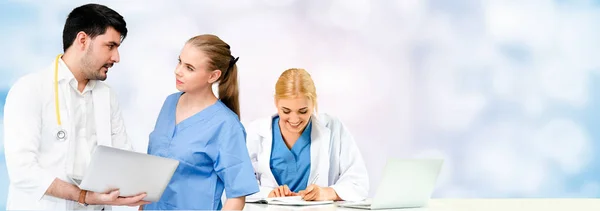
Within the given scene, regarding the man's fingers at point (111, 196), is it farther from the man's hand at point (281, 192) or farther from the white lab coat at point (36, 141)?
the man's hand at point (281, 192)

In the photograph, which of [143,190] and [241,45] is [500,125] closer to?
[241,45]

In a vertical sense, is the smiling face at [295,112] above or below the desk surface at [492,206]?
above

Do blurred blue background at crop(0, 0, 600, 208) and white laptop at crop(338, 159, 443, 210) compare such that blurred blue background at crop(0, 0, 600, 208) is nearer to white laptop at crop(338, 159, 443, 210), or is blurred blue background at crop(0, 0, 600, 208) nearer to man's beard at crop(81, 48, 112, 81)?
man's beard at crop(81, 48, 112, 81)

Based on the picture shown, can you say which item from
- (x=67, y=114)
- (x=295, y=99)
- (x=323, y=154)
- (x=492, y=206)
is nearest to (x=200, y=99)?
(x=67, y=114)

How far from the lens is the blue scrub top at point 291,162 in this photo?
161 inches

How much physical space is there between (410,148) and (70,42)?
330cm

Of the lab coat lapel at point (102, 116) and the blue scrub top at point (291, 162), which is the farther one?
the blue scrub top at point (291, 162)

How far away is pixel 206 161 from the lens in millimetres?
3139

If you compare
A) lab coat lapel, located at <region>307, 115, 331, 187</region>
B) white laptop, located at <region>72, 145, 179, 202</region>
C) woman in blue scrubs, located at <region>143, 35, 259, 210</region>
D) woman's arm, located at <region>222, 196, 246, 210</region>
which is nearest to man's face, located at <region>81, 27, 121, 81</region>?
woman in blue scrubs, located at <region>143, 35, 259, 210</region>

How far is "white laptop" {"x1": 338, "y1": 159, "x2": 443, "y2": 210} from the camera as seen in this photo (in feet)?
10.4

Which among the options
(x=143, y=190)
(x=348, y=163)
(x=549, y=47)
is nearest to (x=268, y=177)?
(x=348, y=163)

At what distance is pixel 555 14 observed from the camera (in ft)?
20.7

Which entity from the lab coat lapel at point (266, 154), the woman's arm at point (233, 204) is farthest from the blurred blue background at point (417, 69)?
the woman's arm at point (233, 204)

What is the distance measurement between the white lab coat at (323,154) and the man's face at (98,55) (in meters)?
1.08
